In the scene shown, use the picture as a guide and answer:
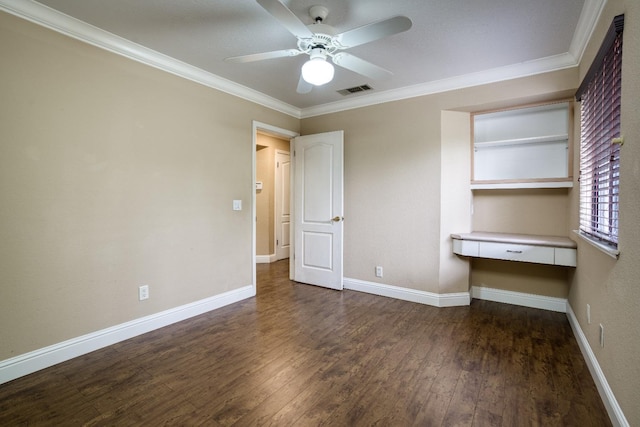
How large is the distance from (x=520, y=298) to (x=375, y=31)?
127 inches

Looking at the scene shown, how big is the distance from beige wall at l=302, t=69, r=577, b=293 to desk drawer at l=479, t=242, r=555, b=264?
0.43m

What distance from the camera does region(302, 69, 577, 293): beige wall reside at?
3432 mm

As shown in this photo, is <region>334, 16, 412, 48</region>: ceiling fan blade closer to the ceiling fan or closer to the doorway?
the ceiling fan

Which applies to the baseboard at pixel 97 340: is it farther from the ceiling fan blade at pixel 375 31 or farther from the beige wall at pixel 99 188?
the ceiling fan blade at pixel 375 31

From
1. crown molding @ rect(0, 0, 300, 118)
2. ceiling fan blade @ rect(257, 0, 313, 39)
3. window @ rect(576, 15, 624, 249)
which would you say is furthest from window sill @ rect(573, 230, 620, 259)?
crown molding @ rect(0, 0, 300, 118)

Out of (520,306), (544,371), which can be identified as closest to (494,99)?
(520,306)

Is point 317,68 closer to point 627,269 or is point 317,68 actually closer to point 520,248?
point 627,269

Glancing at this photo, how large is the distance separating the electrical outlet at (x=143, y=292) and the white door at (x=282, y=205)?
3415 millimetres

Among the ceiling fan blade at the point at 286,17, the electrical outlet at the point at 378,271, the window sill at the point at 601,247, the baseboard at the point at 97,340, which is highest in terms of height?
the ceiling fan blade at the point at 286,17

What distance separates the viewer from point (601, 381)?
6.01 ft

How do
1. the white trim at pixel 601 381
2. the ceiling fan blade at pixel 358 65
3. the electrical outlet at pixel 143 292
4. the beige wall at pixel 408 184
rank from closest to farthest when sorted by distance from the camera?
the white trim at pixel 601 381 < the ceiling fan blade at pixel 358 65 < the electrical outlet at pixel 143 292 < the beige wall at pixel 408 184

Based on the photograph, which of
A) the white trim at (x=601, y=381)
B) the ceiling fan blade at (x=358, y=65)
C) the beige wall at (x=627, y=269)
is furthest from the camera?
the ceiling fan blade at (x=358, y=65)

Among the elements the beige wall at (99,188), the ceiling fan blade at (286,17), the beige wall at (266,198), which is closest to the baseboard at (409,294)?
the beige wall at (99,188)

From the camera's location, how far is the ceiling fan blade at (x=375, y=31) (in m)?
1.65
